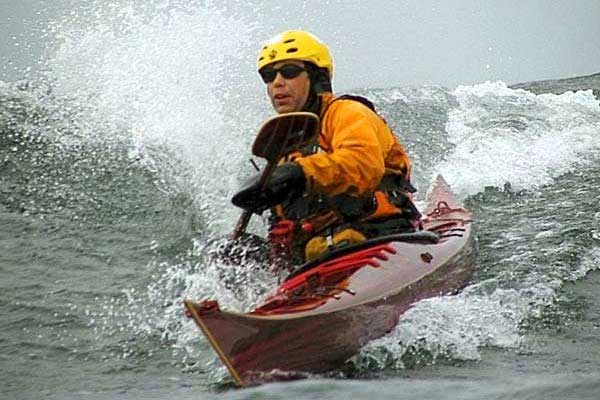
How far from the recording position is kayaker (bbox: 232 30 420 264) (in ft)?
18.1

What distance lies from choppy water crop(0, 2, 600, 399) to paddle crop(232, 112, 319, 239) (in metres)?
0.99

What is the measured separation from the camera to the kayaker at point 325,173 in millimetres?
5516

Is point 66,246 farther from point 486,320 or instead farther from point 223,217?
point 486,320

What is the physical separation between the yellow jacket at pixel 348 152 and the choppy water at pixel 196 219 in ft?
2.58

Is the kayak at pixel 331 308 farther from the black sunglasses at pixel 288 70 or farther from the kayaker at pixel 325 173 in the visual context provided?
the black sunglasses at pixel 288 70

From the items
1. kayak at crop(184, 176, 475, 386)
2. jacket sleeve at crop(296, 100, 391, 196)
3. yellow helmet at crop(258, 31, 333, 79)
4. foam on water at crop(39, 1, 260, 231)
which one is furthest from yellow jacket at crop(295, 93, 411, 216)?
foam on water at crop(39, 1, 260, 231)

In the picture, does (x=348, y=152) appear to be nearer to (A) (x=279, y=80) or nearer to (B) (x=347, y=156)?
(B) (x=347, y=156)

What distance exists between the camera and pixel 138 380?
5230mm

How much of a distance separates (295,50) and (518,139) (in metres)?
6.73

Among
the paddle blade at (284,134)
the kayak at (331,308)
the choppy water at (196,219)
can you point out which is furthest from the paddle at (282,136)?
the choppy water at (196,219)

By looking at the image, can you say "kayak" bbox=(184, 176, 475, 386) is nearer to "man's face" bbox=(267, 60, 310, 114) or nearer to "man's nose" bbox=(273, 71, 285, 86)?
"man's face" bbox=(267, 60, 310, 114)

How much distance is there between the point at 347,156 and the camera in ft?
18.5

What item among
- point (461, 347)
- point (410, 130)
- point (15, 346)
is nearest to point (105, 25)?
point (410, 130)

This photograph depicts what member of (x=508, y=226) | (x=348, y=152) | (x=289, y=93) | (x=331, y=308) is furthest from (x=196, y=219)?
(x=331, y=308)
